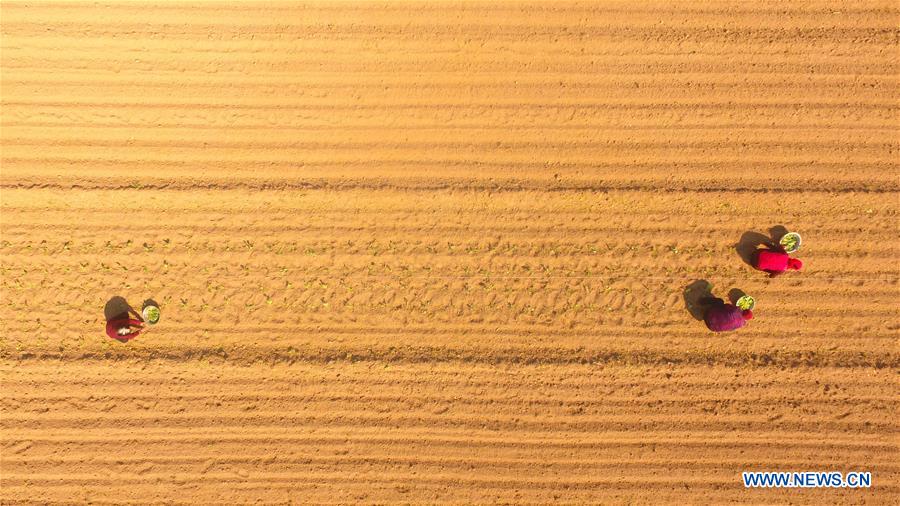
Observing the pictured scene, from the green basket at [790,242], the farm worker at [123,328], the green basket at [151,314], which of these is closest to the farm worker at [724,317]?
the green basket at [790,242]

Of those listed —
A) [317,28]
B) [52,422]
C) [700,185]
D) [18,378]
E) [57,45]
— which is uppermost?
[317,28]

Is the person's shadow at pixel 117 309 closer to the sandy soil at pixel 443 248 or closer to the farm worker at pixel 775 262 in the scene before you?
the sandy soil at pixel 443 248

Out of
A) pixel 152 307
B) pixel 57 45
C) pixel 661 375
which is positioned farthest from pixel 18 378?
pixel 661 375

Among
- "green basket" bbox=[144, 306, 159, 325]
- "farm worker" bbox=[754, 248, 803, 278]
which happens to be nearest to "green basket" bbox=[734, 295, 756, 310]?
"farm worker" bbox=[754, 248, 803, 278]

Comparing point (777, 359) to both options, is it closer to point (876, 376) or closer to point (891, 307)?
point (876, 376)

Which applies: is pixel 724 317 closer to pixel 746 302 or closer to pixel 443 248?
pixel 746 302

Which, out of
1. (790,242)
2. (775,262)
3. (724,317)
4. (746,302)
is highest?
(790,242)

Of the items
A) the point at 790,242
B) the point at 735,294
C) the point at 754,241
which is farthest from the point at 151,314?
the point at 790,242
